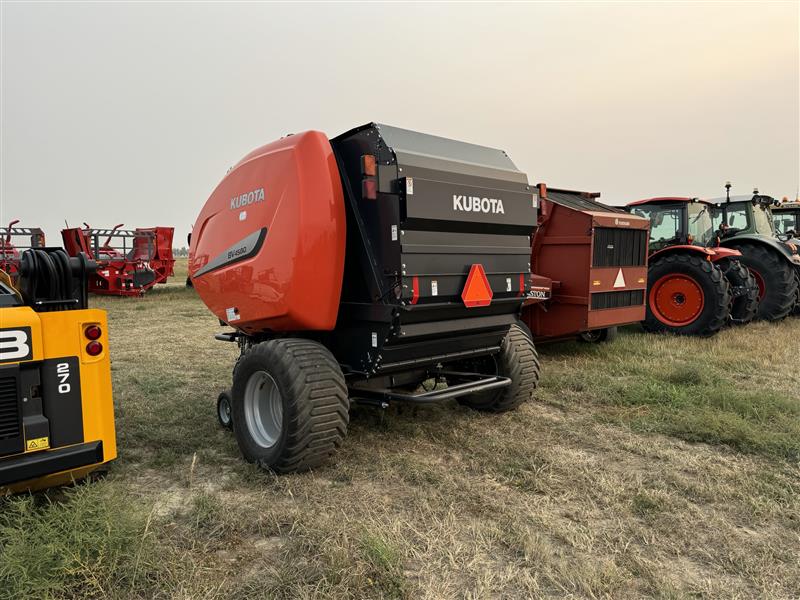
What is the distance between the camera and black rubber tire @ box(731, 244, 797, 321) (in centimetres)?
954

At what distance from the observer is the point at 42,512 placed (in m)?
2.97

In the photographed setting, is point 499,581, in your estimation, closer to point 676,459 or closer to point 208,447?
point 676,459

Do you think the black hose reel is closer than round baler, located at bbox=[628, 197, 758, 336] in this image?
Yes

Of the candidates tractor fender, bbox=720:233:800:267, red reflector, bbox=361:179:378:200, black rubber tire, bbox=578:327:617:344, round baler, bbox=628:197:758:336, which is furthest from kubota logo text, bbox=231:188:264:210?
tractor fender, bbox=720:233:800:267

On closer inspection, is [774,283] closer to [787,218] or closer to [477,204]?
[787,218]

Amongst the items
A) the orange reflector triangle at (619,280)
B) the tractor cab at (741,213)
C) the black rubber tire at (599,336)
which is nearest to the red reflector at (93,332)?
the orange reflector triangle at (619,280)

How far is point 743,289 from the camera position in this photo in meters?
8.79

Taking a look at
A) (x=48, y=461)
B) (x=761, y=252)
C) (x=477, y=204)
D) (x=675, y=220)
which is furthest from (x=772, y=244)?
(x=48, y=461)

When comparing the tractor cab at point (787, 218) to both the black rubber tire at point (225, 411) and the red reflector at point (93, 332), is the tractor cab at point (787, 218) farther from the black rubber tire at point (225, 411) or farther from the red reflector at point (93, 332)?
the red reflector at point (93, 332)

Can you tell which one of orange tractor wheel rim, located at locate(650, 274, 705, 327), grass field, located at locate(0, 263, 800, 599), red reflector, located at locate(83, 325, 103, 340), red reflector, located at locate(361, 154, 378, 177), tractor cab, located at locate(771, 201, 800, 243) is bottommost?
grass field, located at locate(0, 263, 800, 599)

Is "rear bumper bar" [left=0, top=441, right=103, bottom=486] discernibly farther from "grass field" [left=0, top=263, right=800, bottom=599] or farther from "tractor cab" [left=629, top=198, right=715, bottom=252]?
"tractor cab" [left=629, top=198, right=715, bottom=252]

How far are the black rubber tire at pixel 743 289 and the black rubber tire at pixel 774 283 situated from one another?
2.80 ft

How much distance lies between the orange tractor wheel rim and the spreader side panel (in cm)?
662

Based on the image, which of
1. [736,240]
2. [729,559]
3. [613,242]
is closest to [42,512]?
[729,559]
